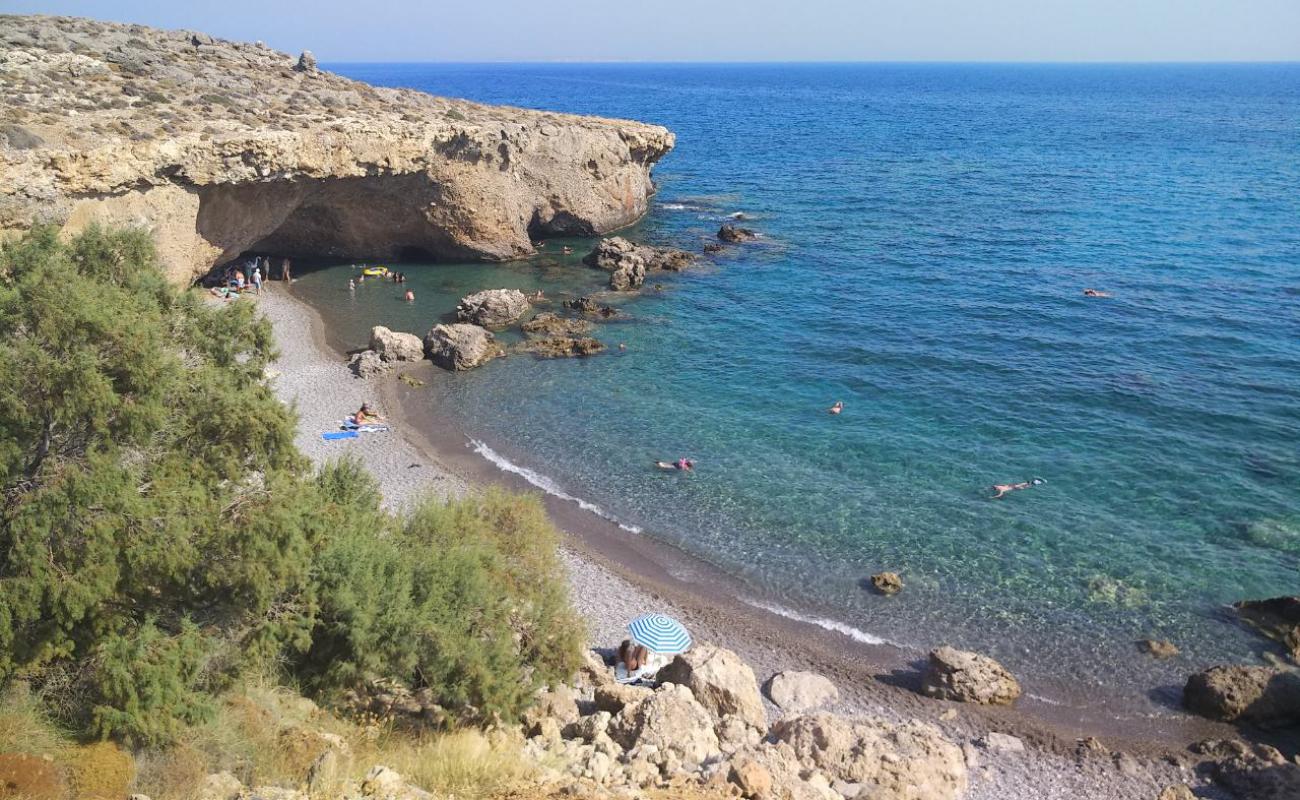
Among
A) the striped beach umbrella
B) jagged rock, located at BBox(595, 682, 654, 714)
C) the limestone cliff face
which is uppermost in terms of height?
the limestone cliff face

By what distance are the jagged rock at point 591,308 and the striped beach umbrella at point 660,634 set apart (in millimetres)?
23934

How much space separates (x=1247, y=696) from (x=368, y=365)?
98.0 feet

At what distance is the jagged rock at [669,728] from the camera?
47.7ft

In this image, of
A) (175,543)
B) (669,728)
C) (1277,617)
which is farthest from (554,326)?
(175,543)

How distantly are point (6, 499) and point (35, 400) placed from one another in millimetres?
1271

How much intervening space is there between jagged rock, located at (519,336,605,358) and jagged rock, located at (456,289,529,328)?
2.71 meters

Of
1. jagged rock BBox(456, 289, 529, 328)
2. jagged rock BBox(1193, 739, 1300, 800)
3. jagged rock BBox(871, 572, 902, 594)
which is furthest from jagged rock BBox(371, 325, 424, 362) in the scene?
jagged rock BBox(1193, 739, 1300, 800)

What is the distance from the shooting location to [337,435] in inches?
1166

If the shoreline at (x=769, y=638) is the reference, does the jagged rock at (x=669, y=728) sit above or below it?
above

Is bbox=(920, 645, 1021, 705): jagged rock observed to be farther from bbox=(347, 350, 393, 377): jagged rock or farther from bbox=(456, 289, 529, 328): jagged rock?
bbox=(456, 289, 529, 328): jagged rock

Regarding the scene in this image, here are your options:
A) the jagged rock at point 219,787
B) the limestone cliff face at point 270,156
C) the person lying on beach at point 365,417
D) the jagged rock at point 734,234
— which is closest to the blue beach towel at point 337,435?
the person lying on beach at point 365,417

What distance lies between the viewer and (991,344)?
126ft

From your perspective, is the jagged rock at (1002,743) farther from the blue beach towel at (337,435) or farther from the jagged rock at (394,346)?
the jagged rock at (394,346)

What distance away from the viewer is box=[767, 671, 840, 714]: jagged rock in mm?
18828
